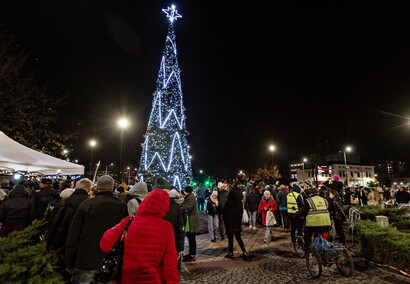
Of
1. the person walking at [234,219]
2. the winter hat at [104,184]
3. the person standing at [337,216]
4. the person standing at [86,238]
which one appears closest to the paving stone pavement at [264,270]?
the person walking at [234,219]

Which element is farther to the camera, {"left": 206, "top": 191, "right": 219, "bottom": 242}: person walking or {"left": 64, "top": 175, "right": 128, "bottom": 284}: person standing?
{"left": 206, "top": 191, "right": 219, "bottom": 242}: person walking

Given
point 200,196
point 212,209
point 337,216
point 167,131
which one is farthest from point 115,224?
point 167,131

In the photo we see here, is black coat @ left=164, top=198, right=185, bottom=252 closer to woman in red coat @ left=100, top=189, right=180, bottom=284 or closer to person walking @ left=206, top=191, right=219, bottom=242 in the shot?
woman in red coat @ left=100, top=189, right=180, bottom=284

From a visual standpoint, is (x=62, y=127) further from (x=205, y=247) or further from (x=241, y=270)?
(x=241, y=270)

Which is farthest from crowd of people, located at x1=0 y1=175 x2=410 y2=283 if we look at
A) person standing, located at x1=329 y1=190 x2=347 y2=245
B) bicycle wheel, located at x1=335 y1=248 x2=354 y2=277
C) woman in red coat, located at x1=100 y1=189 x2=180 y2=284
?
person standing, located at x1=329 y1=190 x2=347 y2=245

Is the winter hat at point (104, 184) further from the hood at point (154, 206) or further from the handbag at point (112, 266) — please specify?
the hood at point (154, 206)

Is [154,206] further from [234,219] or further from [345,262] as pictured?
[345,262]

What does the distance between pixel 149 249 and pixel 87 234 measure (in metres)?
1.42

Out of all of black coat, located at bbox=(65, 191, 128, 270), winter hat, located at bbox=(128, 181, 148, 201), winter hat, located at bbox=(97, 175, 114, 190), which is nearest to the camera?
black coat, located at bbox=(65, 191, 128, 270)

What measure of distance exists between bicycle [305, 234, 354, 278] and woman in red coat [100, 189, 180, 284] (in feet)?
15.2

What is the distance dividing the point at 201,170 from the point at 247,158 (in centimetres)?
1199

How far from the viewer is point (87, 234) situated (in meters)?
3.72

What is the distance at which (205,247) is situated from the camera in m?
9.59

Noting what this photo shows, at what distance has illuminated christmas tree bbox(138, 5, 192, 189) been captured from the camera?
21.3 m
